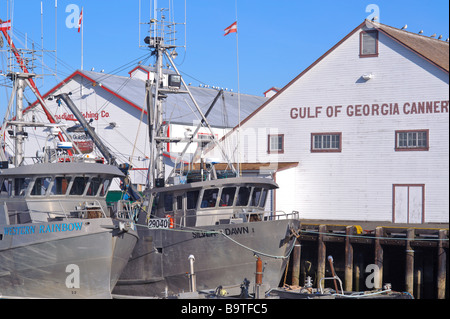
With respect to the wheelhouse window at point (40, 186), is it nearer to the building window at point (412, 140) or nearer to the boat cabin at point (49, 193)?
the boat cabin at point (49, 193)

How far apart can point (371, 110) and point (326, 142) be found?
274 centimetres

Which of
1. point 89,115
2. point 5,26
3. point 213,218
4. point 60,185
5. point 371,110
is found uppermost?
point 5,26

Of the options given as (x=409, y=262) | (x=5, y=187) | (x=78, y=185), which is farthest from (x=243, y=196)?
(x=5, y=187)

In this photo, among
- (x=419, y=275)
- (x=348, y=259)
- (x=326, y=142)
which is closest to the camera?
(x=419, y=275)

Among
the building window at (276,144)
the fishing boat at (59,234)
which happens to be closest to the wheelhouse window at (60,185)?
the fishing boat at (59,234)

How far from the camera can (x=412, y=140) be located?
3234 centimetres

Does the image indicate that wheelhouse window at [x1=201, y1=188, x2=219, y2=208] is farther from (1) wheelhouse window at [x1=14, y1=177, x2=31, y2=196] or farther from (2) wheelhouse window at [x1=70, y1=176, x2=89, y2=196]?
(1) wheelhouse window at [x1=14, y1=177, x2=31, y2=196]

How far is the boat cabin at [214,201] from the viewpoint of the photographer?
2553 centimetres

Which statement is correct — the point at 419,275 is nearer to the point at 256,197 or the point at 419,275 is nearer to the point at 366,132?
the point at 256,197

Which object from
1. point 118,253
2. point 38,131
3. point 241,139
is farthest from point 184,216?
point 38,131

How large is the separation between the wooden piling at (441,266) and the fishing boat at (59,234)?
10.9m

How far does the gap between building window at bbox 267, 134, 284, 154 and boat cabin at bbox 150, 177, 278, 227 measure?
31.1 feet

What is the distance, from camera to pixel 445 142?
31547mm

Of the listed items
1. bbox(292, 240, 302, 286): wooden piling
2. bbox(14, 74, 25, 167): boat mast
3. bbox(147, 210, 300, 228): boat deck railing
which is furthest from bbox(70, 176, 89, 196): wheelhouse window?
bbox(292, 240, 302, 286): wooden piling
